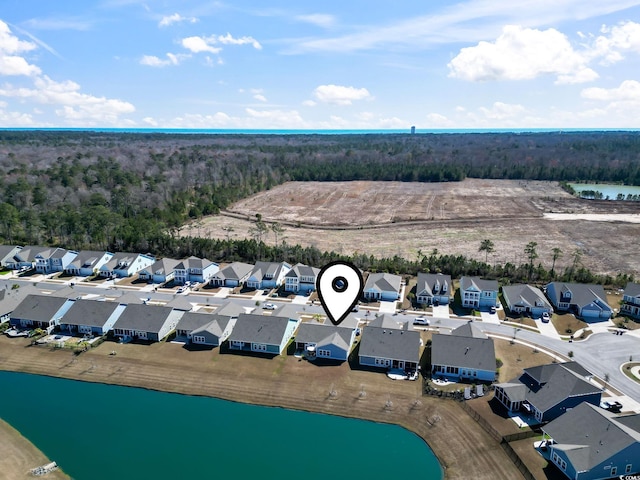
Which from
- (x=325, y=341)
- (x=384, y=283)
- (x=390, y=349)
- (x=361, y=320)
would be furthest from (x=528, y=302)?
(x=325, y=341)

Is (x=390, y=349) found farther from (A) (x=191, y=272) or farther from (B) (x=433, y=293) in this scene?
(A) (x=191, y=272)

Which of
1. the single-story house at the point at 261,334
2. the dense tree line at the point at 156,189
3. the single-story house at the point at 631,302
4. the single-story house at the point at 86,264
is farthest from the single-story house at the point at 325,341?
the single-story house at the point at 86,264

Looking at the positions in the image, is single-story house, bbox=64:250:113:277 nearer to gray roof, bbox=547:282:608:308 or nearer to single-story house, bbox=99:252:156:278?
single-story house, bbox=99:252:156:278

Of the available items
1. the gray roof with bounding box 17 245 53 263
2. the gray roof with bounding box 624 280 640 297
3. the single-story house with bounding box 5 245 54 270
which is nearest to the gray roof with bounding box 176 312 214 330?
the gray roof with bounding box 17 245 53 263

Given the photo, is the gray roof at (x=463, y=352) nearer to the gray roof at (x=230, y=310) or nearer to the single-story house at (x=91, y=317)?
the gray roof at (x=230, y=310)

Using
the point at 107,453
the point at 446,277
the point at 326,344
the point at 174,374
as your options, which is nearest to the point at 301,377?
the point at 326,344
